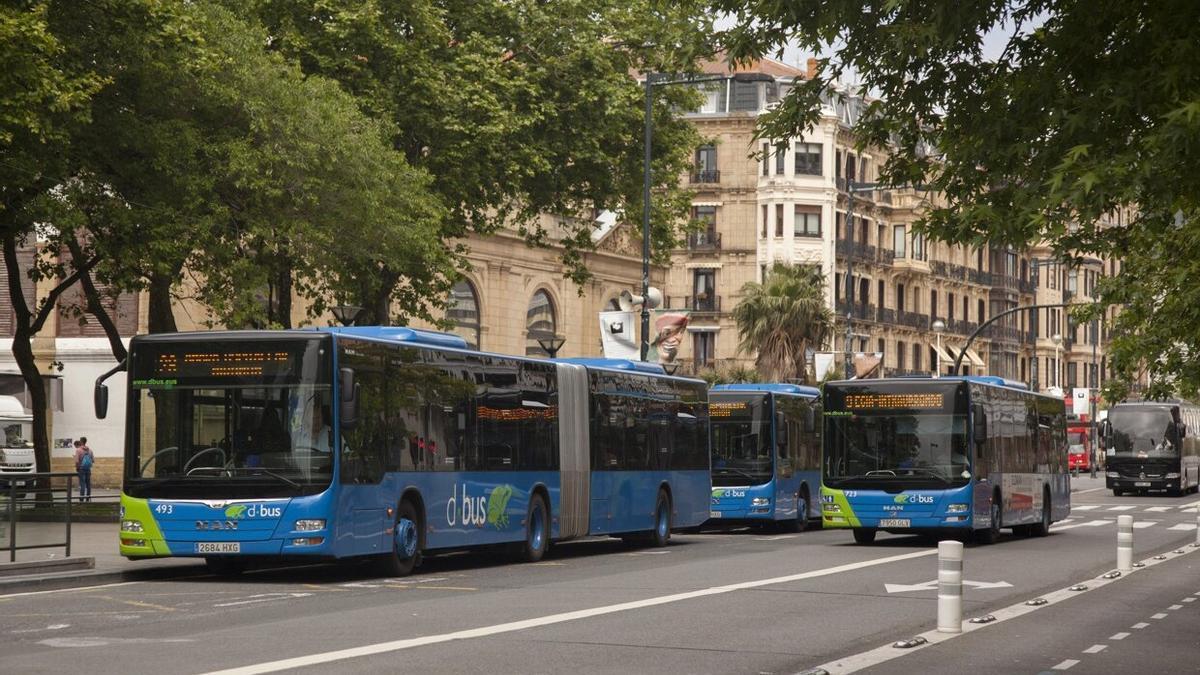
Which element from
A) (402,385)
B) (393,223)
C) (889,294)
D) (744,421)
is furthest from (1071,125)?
(889,294)

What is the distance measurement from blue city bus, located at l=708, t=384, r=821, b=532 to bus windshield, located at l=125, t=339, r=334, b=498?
1704 cm

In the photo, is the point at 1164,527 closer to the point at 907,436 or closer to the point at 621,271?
the point at 907,436

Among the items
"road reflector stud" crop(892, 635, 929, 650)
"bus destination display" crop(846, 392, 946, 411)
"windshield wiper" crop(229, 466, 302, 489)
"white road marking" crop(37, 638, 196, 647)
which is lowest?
"road reflector stud" crop(892, 635, 929, 650)

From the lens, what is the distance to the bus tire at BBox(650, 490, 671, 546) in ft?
104

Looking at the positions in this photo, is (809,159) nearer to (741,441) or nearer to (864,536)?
(741,441)

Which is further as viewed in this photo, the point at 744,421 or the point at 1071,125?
the point at 744,421

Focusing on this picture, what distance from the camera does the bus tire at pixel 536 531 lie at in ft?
87.7

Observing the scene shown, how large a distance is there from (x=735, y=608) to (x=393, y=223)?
16.2 metres

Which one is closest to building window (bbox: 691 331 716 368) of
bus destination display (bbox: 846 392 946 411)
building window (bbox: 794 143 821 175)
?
building window (bbox: 794 143 821 175)

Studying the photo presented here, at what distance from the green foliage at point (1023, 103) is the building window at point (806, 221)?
244ft

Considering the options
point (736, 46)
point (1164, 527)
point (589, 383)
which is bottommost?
point (1164, 527)

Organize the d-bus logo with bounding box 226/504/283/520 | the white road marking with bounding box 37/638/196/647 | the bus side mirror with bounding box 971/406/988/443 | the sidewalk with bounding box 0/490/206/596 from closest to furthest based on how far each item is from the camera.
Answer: the white road marking with bounding box 37/638/196/647 < the sidewalk with bounding box 0/490/206/596 < the d-bus logo with bounding box 226/504/283/520 < the bus side mirror with bounding box 971/406/988/443

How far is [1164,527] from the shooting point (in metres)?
44.3

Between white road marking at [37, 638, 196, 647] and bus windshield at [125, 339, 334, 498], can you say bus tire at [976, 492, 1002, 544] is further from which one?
white road marking at [37, 638, 196, 647]
